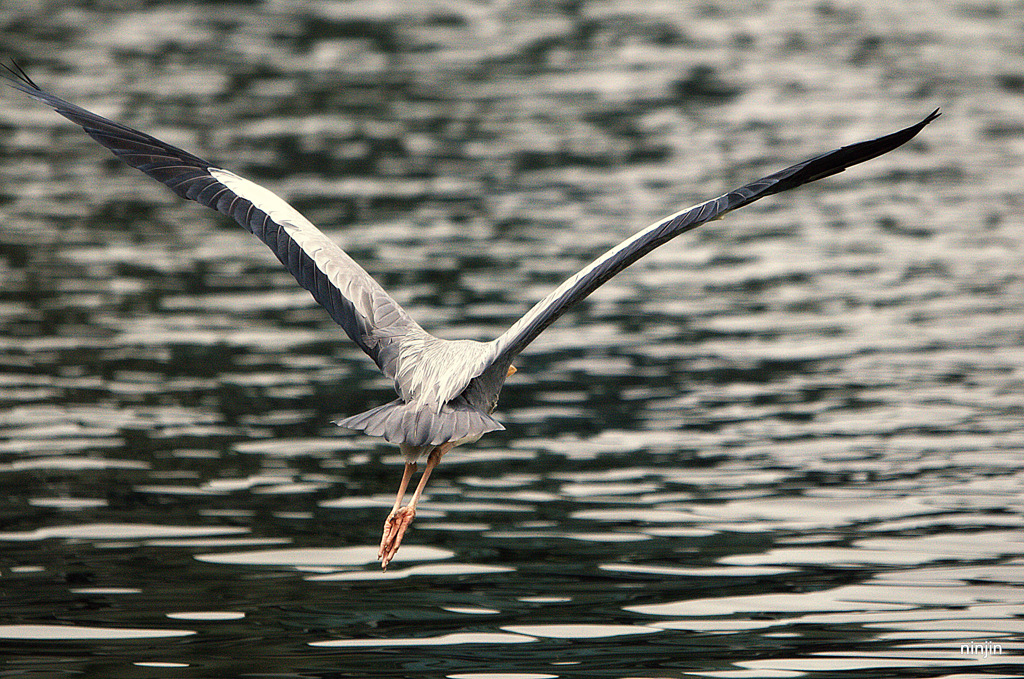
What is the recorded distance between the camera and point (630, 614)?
342 inches

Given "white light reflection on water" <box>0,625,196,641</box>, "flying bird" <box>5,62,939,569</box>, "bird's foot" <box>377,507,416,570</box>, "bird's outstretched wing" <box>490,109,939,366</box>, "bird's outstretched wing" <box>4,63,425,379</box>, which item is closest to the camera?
"bird's outstretched wing" <box>490,109,939,366</box>

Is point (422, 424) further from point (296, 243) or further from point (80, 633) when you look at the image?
point (80, 633)

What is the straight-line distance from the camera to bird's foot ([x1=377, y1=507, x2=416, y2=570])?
853cm

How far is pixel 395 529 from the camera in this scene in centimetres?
859

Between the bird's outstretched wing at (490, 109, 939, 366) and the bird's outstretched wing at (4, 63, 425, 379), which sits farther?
the bird's outstretched wing at (4, 63, 425, 379)

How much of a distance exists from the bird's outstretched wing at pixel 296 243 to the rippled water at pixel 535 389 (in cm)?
146

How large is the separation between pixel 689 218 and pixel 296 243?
2.82 m

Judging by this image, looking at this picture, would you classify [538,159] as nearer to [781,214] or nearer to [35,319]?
[781,214]

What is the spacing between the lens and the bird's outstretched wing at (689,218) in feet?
25.7

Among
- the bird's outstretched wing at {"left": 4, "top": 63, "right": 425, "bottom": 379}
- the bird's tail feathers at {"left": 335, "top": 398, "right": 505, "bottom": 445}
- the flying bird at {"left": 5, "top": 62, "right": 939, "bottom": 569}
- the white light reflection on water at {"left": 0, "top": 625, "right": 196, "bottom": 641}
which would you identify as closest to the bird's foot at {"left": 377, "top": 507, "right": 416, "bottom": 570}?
the flying bird at {"left": 5, "top": 62, "right": 939, "bottom": 569}

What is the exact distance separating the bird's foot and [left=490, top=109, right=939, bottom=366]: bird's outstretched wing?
1.19 m

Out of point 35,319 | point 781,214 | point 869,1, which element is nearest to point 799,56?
point 869,1

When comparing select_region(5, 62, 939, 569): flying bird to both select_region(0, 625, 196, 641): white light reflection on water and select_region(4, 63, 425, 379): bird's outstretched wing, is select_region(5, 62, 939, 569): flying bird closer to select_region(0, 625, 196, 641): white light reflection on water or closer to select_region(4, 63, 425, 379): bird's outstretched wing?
select_region(4, 63, 425, 379): bird's outstretched wing

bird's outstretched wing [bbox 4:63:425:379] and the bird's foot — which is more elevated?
bird's outstretched wing [bbox 4:63:425:379]
